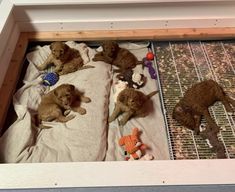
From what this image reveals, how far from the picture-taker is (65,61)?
1.84 m

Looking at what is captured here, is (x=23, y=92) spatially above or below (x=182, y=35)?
below

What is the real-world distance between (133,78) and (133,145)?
0.47 metres

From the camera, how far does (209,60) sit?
1.90 metres

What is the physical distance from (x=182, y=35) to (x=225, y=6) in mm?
331

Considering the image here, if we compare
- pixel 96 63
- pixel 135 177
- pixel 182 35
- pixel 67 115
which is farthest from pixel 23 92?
pixel 182 35

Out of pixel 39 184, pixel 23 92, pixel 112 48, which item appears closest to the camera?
pixel 39 184

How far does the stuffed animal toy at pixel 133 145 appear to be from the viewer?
142cm

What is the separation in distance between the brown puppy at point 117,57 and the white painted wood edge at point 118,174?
85cm

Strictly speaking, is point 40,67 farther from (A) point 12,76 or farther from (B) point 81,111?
(B) point 81,111

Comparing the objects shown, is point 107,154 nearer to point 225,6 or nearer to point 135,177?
point 135,177

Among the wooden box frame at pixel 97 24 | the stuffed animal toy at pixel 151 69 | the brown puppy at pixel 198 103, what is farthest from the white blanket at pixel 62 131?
the brown puppy at pixel 198 103

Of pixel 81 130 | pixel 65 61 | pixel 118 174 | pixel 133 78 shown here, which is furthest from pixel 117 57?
pixel 118 174

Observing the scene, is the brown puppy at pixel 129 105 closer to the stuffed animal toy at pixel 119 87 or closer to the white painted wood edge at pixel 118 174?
the stuffed animal toy at pixel 119 87

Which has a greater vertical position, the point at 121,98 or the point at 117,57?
the point at 117,57
